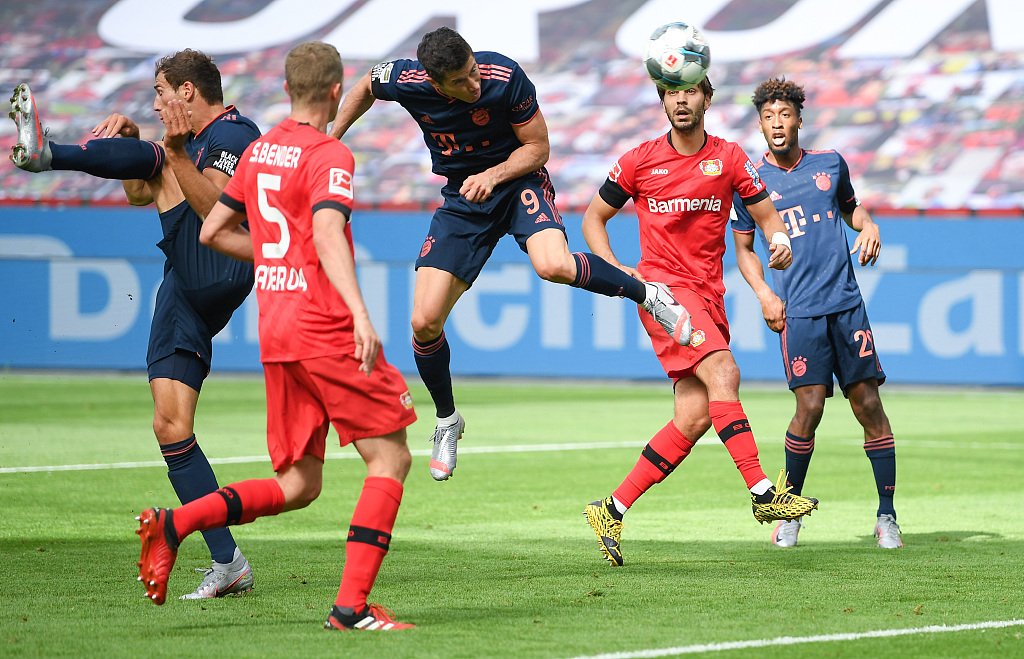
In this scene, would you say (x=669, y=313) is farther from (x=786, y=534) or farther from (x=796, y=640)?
(x=796, y=640)

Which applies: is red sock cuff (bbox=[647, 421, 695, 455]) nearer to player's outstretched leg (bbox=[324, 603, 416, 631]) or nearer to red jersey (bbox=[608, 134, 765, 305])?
red jersey (bbox=[608, 134, 765, 305])

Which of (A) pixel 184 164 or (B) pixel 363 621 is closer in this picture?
(B) pixel 363 621

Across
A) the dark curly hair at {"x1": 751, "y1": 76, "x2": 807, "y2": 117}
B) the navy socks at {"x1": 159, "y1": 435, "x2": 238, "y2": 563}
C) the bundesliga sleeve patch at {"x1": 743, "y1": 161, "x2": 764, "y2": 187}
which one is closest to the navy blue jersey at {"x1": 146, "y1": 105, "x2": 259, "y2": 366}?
the navy socks at {"x1": 159, "y1": 435, "x2": 238, "y2": 563}

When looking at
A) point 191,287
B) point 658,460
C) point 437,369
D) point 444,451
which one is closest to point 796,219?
point 658,460

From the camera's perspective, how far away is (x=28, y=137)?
503cm

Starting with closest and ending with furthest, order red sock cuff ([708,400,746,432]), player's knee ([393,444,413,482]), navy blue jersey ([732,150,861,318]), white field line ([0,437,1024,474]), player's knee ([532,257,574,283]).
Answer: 1. player's knee ([393,444,413,482])
2. red sock cuff ([708,400,746,432])
3. player's knee ([532,257,574,283])
4. navy blue jersey ([732,150,861,318])
5. white field line ([0,437,1024,474])

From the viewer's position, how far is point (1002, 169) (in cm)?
2078

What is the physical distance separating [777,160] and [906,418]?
7834 millimetres

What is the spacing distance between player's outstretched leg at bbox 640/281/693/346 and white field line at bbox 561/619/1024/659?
2019 mm

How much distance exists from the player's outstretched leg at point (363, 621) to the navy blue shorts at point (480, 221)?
2.60m

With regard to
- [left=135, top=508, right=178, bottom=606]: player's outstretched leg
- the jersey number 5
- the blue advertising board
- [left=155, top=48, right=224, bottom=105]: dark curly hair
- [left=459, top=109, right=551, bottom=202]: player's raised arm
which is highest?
[left=155, top=48, right=224, bottom=105]: dark curly hair

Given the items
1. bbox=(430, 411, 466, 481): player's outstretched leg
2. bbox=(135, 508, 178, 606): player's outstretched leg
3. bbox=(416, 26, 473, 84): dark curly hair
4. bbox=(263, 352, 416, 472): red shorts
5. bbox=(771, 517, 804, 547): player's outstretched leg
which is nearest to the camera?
bbox=(135, 508, 178, 606): player's outstretched leg

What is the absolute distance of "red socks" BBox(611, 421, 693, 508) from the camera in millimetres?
6398

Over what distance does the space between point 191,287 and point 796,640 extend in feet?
9.43
